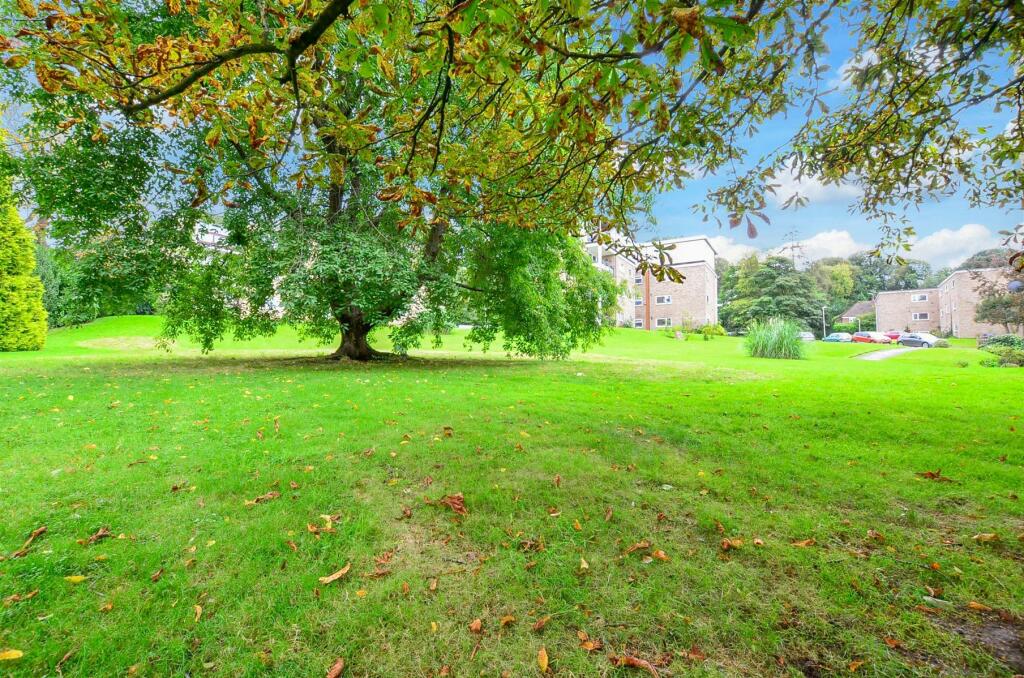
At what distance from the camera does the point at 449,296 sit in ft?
38.7

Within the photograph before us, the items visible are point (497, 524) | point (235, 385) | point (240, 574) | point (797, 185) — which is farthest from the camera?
point (235, 385)

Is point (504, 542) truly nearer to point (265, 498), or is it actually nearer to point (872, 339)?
point (265, 498)

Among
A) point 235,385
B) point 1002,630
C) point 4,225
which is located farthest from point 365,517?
point 4,225

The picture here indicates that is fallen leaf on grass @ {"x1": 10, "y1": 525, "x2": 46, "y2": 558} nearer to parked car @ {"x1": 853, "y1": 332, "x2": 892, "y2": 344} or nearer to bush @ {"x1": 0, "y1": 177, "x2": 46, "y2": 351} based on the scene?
bush @ {"x1": 0, "y1": 177, "x2": 46, "y2": 351}

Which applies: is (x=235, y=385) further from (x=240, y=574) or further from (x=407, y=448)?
(x=240, y=574)

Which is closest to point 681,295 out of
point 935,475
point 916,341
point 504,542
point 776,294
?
point 776,294

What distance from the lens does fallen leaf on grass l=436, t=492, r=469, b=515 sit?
3.15 meters

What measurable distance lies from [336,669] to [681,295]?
47.0 metres

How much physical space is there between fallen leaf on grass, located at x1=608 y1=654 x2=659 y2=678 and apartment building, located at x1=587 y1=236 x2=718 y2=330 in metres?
41.5

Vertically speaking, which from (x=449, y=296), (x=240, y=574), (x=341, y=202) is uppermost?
(x=341, y=202)

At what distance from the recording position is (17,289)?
16516 millimetres

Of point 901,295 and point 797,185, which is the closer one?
point 797,185

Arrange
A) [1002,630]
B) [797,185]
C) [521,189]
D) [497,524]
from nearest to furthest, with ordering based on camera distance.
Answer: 1. [1002,630]
2. [497,524]
3. [521,189]
4. [797,185]

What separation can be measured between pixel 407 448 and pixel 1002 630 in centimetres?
417
